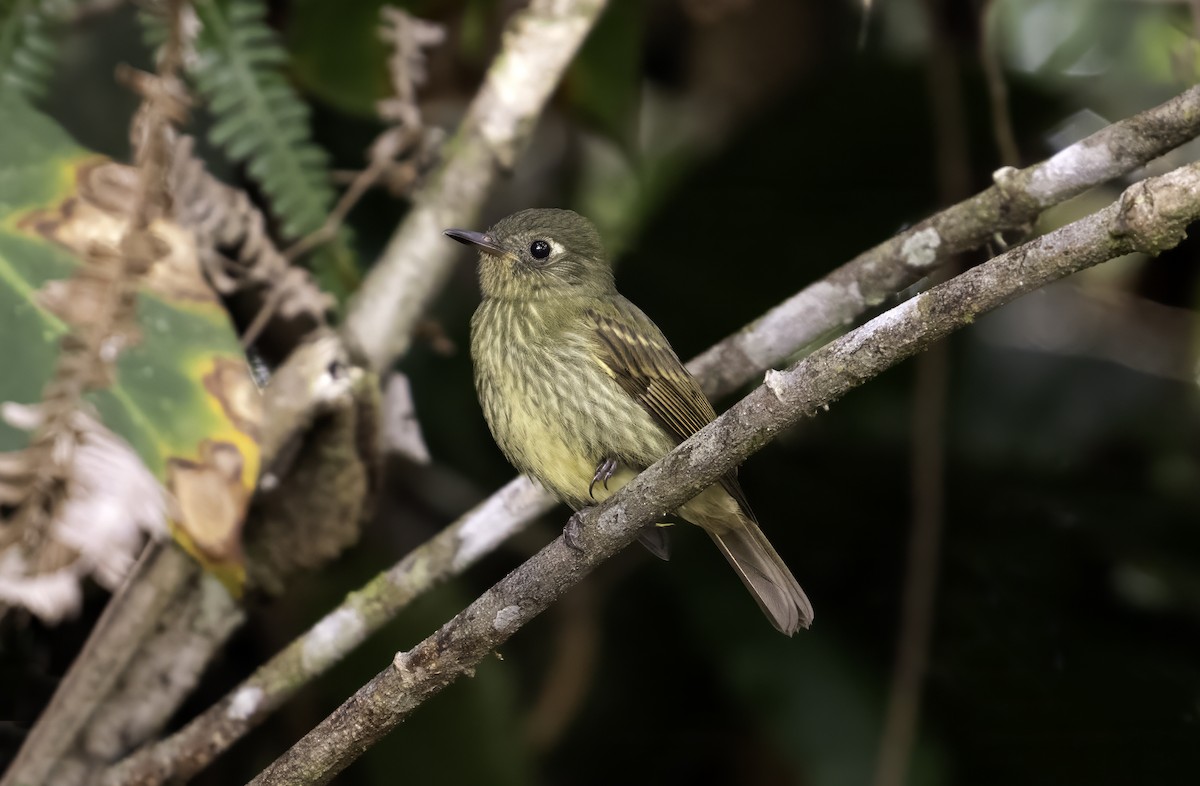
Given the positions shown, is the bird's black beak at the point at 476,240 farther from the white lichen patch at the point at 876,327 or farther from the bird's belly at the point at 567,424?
the white lichen patch at the point at 876,327

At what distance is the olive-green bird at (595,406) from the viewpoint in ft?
8.93

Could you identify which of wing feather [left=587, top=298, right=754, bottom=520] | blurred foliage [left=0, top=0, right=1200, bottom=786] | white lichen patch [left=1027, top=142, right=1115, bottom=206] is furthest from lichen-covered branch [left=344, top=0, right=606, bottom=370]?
white lichen patch [left=1027, top=142, right=1115, bottom=206]

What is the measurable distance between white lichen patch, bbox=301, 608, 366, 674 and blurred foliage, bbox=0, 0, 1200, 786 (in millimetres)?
817

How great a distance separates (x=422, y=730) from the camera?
3371 millimetres

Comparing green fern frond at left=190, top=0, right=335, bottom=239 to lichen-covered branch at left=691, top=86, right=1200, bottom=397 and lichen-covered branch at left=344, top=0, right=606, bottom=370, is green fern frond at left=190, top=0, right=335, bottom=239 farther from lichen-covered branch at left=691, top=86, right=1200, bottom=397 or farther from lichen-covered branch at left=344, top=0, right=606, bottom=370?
lichen-covered branch at left=691, top=86, right=1200, bottom=397

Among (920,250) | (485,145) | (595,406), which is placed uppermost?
(920,250)

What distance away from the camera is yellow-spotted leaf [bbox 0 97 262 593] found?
2193 millimetres

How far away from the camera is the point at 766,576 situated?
9.44ft

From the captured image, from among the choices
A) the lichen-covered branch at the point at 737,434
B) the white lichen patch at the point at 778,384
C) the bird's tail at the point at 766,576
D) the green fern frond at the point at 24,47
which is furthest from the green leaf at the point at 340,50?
the white lichen patch at the point at 778,384

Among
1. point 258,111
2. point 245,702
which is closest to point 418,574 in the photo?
point 245,702

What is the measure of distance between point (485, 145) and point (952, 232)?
1.11 metres

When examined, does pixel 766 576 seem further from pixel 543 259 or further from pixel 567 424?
pixel 543 259

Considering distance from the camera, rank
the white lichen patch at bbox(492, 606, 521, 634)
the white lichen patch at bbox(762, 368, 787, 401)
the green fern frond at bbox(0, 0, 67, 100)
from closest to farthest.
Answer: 1. the white lichen patch at bbox(762, 368, 787, 401)
2. the white lichen patch at bbox(492, 606, 521, 634)
3. the green fern frond at bbox(0, 0, 67, 100)

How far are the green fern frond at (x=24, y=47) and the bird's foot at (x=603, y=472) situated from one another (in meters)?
1.49
